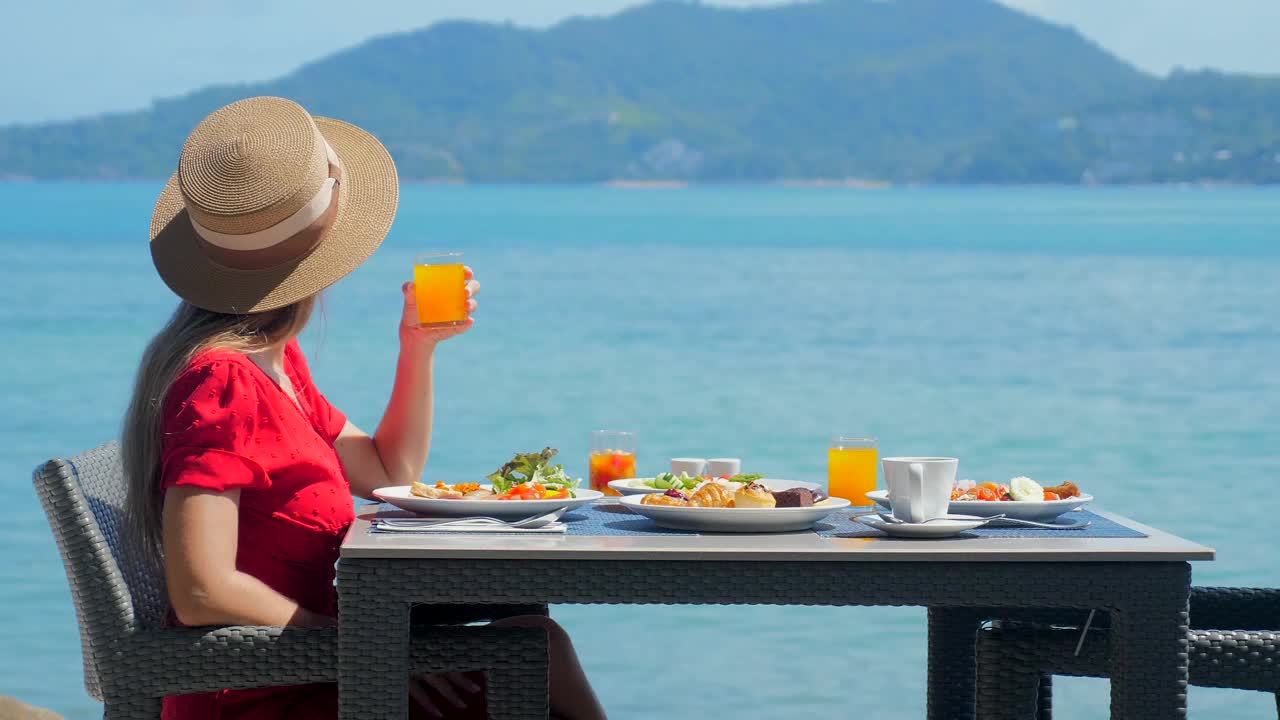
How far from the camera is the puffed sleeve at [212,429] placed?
1.80 metres

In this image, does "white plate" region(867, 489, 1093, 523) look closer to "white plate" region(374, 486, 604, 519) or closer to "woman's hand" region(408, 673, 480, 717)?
"white plate" region(374, 486, 604, 519)

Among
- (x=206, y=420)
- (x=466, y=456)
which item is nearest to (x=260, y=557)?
(x=206, y=420)

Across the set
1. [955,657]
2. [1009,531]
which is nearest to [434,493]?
[1009,531]

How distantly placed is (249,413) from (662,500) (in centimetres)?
50

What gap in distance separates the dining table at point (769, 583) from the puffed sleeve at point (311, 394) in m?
0.56

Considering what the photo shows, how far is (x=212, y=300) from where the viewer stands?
197 centimetres

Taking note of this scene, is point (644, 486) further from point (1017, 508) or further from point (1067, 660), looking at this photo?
point (1067, 660)

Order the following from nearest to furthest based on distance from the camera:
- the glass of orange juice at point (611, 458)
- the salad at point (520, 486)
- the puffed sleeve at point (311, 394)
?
1. the salad at point (520, 486)
2. the puffed sleeve at point (311, 394)
3. the glass of orange juice at point (611, 458)

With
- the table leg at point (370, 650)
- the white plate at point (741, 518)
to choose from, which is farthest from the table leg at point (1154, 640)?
the table leg at point (370, 650)

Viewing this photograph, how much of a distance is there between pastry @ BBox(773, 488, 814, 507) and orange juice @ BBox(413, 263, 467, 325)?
2.12 ft

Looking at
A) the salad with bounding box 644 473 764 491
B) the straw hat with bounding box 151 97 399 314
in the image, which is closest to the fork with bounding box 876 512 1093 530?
the salad with bounding box 644 473 764 491

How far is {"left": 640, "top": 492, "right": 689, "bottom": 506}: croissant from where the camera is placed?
1956mm

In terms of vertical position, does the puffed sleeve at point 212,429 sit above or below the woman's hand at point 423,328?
below

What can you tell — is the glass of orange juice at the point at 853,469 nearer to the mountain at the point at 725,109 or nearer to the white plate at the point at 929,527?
the white plate at the point at 929,527
